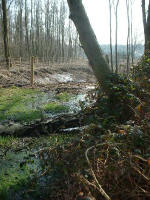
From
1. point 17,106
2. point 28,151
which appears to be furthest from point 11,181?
point 17,106

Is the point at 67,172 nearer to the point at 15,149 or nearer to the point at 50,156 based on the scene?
the point at 50,156

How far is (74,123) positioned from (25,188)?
3174 millimetres

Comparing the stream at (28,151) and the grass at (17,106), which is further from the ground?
the grass at (17,106)

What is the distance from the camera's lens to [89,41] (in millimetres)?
6625

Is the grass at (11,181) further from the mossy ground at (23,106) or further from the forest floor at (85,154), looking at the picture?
the mossy ground at (23,106)

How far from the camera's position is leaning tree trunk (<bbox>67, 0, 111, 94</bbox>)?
6.53 meters

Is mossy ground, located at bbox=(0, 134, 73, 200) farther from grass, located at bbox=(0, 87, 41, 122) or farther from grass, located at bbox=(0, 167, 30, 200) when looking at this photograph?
grass, located at bbox=(0, 87, 41, 122)

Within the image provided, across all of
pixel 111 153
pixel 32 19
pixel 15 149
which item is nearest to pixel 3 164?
pixel 15 149

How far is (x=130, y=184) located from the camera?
311cm

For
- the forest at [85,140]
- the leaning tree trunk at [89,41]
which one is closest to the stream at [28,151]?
the forest at [85,140]

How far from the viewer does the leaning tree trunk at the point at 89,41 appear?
6.53 m

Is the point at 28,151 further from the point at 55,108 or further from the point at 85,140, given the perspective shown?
the point at 55,108

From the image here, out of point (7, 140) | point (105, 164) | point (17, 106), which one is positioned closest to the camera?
point (105, 164)

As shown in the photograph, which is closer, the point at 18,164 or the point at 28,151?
the point at 18,164
